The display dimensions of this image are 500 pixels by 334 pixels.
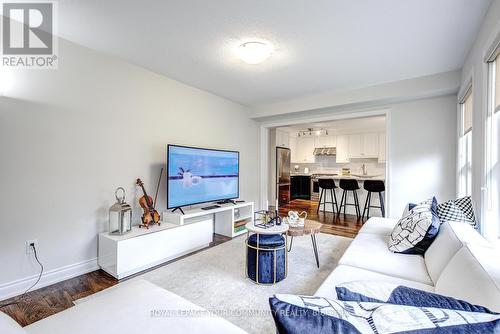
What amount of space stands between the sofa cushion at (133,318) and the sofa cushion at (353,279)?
681mm

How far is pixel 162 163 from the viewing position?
3.41 metres

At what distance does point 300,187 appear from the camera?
8.46 m

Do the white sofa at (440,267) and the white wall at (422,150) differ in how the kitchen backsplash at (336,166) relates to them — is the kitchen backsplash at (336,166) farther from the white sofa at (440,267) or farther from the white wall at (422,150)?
the white sofa at (440,267)

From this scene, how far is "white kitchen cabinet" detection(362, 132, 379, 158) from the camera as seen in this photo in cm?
716

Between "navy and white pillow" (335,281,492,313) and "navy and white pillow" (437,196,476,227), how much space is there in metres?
1.78

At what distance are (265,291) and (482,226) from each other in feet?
6.64

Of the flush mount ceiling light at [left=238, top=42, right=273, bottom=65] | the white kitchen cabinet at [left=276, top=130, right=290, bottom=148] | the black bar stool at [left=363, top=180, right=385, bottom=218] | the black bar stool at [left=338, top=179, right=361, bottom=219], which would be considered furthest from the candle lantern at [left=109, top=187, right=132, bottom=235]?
the white kitchen cabinet at [left=276, top=130, right=290, bottom=148]

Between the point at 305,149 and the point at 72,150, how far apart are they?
24.1 feet

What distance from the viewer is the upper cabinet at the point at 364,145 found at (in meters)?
7.17

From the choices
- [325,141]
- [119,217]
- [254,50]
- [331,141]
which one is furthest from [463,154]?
[325,141]

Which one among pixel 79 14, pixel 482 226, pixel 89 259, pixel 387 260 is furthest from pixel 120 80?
pixel 482 226

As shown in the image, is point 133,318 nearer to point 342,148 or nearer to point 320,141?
point 342,148

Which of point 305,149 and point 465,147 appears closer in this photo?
point 465,147

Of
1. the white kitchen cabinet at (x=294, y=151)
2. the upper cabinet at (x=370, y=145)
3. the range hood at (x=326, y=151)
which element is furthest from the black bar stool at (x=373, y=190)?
the white kitchen cabinet at (x=294, y=151)
